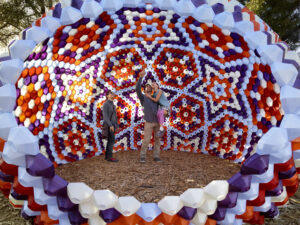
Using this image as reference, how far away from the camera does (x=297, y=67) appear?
271 cm

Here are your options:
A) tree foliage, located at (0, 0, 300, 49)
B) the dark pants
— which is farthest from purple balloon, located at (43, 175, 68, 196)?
tree foliage, located at (0, 0, 300, 49)

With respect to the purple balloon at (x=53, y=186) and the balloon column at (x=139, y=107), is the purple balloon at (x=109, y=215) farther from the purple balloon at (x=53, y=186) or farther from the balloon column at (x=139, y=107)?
the purple balloon at (x=53, y=186)

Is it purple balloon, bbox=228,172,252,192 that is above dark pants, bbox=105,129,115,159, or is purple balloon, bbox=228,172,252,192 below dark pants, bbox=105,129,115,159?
above

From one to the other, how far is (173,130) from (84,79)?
5.67 ft

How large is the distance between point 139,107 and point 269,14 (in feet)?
17.6

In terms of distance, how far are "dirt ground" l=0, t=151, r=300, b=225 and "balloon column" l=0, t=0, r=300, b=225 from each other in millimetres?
230

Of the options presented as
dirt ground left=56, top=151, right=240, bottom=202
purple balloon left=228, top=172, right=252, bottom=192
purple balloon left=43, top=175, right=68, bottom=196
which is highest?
purple balloon left=228, top=172, right=252, bottom=192

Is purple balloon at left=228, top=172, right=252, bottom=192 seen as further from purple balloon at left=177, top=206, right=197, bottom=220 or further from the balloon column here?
purple balloon at left=177, top=206, right=197, bottom=220

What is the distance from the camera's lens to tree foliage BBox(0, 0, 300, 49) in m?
7.98

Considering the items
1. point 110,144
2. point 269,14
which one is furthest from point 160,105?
point 269,14

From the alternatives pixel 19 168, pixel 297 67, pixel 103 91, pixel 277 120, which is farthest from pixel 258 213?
pixel 103 91

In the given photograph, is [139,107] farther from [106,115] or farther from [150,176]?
[150,176]

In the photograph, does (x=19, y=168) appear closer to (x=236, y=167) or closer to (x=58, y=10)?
(x=58, y=10)

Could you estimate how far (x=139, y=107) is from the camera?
4.97m
